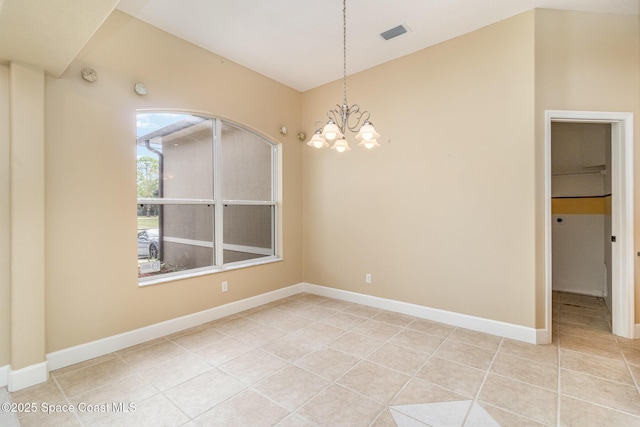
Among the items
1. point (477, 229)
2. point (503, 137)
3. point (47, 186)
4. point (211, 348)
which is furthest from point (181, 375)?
point (503, 137)

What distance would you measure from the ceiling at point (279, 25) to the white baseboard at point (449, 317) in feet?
10.4

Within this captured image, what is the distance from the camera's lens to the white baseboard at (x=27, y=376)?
88.4 inches

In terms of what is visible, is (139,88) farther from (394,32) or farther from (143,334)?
(394,32)

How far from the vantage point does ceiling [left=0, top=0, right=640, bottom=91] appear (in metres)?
1.96

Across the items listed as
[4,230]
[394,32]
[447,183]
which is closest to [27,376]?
[4,230]

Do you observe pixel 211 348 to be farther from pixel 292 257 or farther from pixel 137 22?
pixel 137 22

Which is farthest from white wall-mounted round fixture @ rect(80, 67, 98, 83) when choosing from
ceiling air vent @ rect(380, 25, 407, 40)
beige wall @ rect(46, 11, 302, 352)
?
ceiling air vent @ rect(380, 25, 407, 40)

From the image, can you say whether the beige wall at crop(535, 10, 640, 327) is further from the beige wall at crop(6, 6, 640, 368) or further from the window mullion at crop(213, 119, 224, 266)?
the window mullion at crop(213, 119, 224, 266)

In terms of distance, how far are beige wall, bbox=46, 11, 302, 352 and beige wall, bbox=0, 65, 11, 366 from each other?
0.78 ft

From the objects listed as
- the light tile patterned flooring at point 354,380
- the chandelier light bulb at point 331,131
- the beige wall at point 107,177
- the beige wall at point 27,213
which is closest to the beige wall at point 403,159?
the beige wall at point 107,177

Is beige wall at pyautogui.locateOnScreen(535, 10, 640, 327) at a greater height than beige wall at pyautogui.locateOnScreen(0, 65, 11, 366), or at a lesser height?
greater

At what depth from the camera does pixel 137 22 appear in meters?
3.01

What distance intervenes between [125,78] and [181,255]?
195 centimetres

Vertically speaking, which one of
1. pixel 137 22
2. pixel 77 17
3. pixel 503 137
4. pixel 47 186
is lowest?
pixel 47 186
